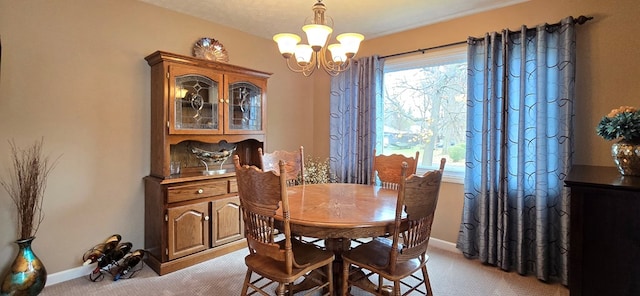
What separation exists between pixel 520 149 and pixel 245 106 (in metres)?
2.71

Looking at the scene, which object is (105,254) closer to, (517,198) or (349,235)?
(349,235)

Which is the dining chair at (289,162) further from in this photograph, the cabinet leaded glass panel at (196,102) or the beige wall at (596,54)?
the beige wall at (596,54)

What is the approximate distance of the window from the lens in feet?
10.8

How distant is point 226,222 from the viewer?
3.12m

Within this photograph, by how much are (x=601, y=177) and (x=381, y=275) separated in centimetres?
140

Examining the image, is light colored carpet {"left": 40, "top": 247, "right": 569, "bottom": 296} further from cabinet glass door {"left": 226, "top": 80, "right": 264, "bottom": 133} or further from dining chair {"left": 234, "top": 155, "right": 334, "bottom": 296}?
cabinet glass door {"left": 226, "top": 80, "right": 264, "bottom": 133}

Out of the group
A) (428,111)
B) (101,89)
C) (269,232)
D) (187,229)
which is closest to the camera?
(269,232)

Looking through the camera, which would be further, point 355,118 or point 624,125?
point 355,118

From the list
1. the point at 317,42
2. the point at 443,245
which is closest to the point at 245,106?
the point at 317,42

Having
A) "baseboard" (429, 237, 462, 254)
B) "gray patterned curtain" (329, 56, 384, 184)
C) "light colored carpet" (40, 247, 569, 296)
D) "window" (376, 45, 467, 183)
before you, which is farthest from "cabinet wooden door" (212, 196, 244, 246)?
"baseboard" (429, 237, 462, 254)

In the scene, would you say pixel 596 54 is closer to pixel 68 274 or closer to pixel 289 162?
pixel 289 162

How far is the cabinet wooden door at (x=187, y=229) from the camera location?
8.91 feet

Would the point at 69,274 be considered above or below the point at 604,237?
below

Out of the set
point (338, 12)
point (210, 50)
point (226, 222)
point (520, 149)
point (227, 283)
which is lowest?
point (227, 283)
